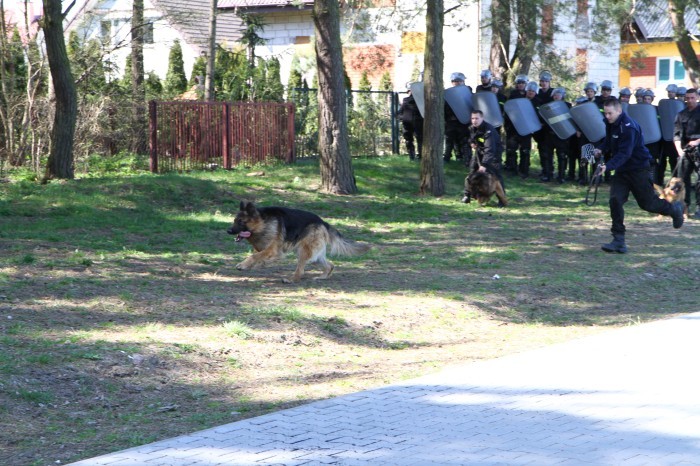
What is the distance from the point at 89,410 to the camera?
6336 mm

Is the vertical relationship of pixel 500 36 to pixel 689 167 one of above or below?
above

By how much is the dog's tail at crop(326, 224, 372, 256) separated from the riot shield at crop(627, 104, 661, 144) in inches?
486

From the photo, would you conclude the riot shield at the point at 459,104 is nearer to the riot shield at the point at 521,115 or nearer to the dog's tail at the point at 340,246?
the riot shield at the point at 521,115

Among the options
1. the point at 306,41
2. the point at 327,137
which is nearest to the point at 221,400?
the point at 327,137

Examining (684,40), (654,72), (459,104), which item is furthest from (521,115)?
(654,72)

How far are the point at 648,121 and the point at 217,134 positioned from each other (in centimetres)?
981

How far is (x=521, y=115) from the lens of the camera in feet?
71.0

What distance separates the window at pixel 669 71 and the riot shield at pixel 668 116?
33019 mm

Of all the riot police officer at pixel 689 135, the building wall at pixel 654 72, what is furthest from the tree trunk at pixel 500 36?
the building wall at pixel 654 72

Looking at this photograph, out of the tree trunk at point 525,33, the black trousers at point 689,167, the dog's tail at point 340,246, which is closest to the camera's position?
the dog's tail at point 340,246

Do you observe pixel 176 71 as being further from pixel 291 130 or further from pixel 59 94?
pixel 59 94

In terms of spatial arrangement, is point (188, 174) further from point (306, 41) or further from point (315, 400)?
point (306, 41)

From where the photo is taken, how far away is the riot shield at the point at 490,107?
836 inches

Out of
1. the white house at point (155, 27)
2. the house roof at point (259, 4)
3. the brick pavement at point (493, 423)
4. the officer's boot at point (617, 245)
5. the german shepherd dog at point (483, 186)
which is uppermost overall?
the house roof at point (259, 4)
